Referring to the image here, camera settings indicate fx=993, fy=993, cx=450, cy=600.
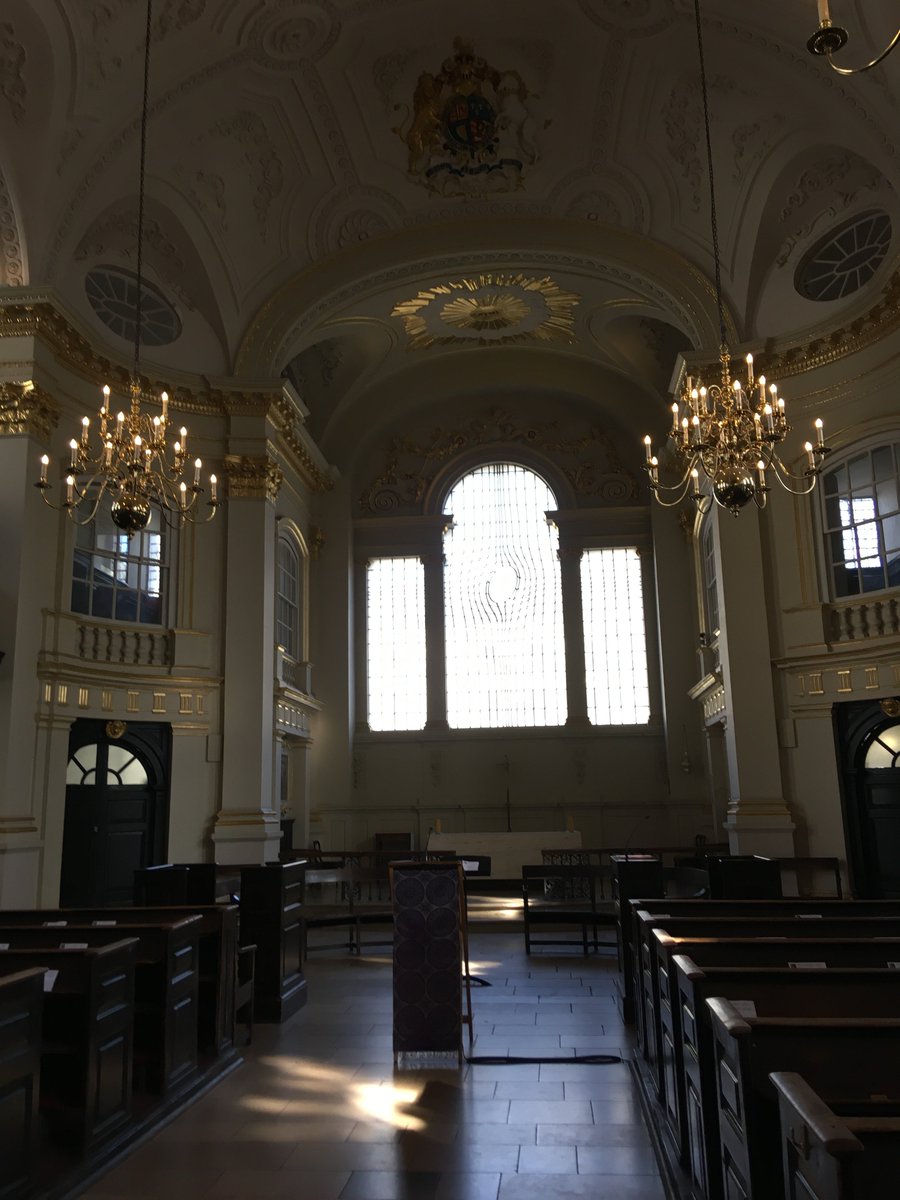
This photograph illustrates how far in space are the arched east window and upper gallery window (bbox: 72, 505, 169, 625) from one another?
2.64 metres

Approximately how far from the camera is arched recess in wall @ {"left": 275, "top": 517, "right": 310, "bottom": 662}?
1686 cm

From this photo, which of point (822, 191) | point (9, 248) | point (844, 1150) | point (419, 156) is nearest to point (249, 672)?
point (9, 248)

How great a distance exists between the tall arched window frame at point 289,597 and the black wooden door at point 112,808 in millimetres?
3455

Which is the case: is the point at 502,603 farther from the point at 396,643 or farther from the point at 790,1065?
the point at 790,1065

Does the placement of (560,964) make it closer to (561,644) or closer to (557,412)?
(561,644)

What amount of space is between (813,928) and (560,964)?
5.49 meters

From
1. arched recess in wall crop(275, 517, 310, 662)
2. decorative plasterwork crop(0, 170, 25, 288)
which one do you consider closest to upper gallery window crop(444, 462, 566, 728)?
arched recess in wall crop(275, 517, 310, 662)

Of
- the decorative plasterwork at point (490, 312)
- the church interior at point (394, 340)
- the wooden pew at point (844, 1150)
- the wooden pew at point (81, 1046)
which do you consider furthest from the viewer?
the decorative plasterwork at point (490, 312)

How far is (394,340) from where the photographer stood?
18.4m

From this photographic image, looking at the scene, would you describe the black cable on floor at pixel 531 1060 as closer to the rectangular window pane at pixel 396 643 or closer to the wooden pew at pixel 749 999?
the wooden pew at pixel 749 999

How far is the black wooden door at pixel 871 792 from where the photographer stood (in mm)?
12180

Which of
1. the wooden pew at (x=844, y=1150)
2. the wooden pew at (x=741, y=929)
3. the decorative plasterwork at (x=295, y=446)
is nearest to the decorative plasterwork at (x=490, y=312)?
the decorative plasterwork at (x=295, y=446)

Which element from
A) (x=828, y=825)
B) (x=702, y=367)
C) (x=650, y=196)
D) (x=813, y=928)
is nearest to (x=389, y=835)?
(x=828, y=825)

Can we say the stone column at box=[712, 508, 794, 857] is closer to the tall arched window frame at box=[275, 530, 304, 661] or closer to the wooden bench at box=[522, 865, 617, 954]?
the wooden bench at box=[522, 865, 617, 954]
